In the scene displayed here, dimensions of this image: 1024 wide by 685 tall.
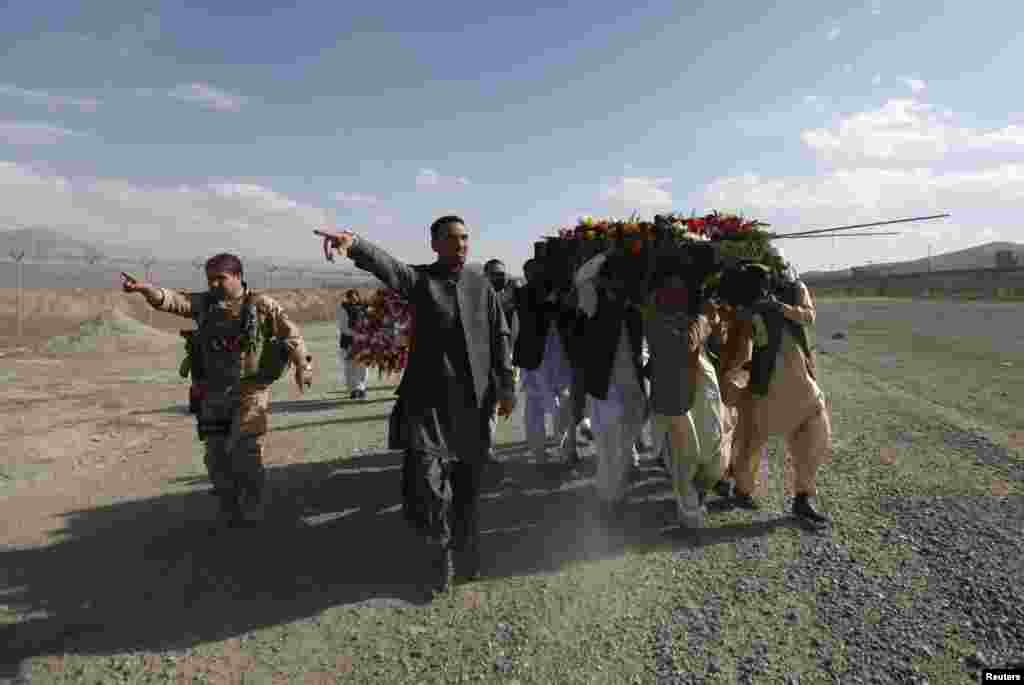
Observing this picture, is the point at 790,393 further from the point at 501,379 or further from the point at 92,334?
the point at 92,334

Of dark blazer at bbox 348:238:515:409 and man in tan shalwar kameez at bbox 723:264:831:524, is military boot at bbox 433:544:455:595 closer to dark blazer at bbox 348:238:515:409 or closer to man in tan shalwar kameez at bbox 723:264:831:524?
dark blazer at bbox 348:238:515:409

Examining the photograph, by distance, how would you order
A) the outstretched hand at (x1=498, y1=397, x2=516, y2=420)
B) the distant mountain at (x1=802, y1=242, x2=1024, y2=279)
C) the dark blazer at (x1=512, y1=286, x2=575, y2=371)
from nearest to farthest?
1. the outstretched hand at (x1=498, y1=397, x2=516, y2=420)
2. the dark blazer at (x1=512, y1=286, x2=575, y2=371)
3. the distant mountain at (x1=802, y1=242, x2=1024, y2=279)

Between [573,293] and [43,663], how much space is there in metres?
4.41

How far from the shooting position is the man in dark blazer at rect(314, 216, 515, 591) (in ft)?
12.4

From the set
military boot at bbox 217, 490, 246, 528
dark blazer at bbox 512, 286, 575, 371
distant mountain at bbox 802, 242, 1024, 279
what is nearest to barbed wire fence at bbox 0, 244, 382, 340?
military boot at bbox 217, 490, 246, 528

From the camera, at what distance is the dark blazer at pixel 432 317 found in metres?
3.79

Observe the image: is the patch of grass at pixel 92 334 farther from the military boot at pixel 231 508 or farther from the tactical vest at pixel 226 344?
the tactical vest at pixel 226 344

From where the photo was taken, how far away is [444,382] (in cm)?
384

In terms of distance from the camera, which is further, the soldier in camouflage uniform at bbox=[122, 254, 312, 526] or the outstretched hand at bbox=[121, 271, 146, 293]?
the soldier in camouflage uniform at bbox=[122, 254, 312, 526]

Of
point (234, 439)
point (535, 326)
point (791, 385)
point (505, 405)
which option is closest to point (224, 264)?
point (234, 439)

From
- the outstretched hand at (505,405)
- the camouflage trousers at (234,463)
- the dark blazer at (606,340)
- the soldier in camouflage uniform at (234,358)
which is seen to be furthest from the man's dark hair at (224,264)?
the dark blazer at (606,340)

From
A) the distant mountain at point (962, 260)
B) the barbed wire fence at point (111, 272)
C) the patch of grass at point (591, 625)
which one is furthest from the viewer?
the distant mountain at point (962, 260)

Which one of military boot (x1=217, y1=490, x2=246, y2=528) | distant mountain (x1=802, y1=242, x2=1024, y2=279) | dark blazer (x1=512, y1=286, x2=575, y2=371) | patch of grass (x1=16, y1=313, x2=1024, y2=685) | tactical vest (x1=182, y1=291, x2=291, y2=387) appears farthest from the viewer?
distant mountain (x1=802, y1=242, x2=1024, y2=279)

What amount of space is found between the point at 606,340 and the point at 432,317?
1.74m
